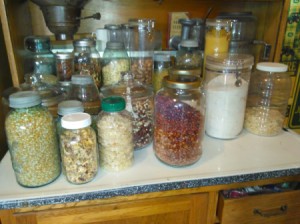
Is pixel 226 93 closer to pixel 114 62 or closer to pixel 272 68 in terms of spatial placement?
pixel 272 68

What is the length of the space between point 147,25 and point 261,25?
560 mm

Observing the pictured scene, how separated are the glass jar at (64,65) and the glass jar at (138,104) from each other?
24 cm

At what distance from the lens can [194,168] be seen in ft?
2.40

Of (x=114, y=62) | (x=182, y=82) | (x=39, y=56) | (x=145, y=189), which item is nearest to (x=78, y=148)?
(x=145, y=189)

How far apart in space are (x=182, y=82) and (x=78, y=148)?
33 centimetres

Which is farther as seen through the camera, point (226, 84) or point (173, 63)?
point (173, 63)

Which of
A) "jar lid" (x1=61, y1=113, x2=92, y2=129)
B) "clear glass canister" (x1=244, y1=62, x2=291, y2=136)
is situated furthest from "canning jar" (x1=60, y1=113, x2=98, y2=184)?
"clear glass canister" (x1=244, y1=62, x2=291, y2=136)

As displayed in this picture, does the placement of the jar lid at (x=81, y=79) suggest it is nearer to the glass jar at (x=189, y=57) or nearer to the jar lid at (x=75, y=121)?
the jar lid at (x=75, y=121)

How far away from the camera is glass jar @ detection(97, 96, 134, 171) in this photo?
26.5 inches

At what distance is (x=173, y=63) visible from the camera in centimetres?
113

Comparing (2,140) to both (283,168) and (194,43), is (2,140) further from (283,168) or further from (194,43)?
(283,168)

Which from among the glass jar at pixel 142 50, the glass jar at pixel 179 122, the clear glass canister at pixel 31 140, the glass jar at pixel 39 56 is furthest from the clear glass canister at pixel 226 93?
the glass jar at pixel 39 56

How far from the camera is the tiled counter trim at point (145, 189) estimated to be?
2.02 ft

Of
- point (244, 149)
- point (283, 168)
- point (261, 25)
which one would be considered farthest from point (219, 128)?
point (261, 25)
